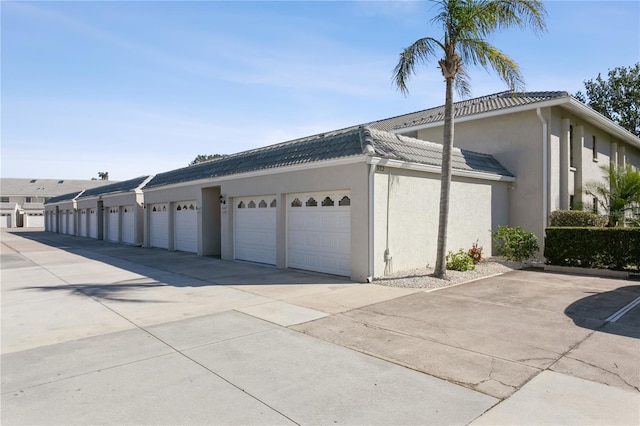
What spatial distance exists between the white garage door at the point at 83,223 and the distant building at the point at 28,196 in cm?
3073

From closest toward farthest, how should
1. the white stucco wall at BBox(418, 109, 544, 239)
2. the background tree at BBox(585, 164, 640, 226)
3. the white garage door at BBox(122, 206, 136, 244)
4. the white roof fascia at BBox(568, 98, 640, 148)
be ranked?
the background tree at BBox(585, 164, 640, 226) < the white roof fascia at BBox(568, 98, 640, 148) < the white stucco wall at BBox(418, 109, 544, 239) < the white garage door at BBox(122, 206, 136, 244)

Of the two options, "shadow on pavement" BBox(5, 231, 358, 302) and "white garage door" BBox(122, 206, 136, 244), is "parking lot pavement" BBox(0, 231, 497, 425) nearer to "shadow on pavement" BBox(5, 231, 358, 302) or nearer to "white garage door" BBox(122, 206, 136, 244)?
"shadow on pavement" BBox(5, 231, 358, 302)

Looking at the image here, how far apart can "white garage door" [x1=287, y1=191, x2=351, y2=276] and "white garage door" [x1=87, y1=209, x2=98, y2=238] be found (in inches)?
933

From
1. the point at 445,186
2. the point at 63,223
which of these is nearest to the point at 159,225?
the point at 445,186

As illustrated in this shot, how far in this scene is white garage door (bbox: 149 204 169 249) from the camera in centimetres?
2089

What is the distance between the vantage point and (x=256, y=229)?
14.6 meters

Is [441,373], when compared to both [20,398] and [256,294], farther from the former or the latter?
[256,294]

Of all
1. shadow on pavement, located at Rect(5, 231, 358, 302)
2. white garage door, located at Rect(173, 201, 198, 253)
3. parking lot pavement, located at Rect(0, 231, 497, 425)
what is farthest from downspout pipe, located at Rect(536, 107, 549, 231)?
white garage door, located at Rect(173, 201, 198, 253)

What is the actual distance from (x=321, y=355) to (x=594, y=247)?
1069cm

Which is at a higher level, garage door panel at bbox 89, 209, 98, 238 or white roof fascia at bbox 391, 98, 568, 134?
white roof fascia at bbox 391, 98, 568, 134

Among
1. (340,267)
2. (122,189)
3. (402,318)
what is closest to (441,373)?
(402,318)

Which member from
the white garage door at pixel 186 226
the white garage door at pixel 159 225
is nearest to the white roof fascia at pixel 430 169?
the white garage door at pixel 186 226

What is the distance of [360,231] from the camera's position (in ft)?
34.6

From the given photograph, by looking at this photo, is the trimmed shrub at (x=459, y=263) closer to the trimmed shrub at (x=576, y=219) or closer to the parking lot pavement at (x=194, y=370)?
the parking lot pavement at (x=194, y=370)
